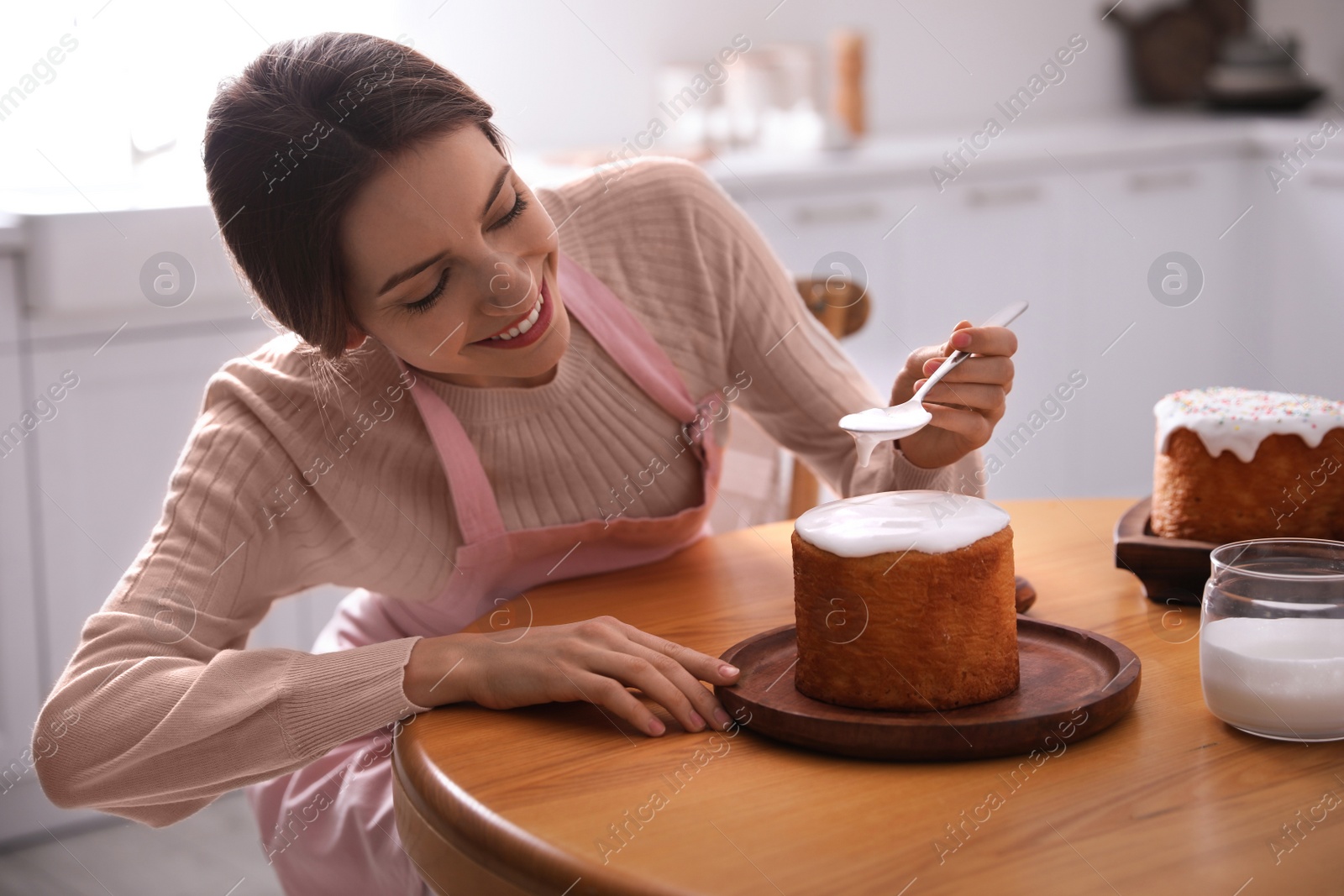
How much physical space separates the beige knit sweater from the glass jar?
1.24 feet

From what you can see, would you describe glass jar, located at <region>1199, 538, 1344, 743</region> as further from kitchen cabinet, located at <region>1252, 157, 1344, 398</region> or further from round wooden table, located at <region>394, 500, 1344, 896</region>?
kitchen cabinet, located at <region>1252, 157, 1344, 398</region>

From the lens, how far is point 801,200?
280cm

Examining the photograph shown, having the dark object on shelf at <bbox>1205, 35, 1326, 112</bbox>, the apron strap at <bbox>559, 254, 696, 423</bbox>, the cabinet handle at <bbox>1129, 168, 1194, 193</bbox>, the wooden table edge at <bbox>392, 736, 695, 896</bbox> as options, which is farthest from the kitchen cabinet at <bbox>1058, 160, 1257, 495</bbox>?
the wooden table edge at <bbox>392, 736, 695, 896</bbox>

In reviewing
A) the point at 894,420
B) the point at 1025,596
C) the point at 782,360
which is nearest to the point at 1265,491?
the point at 1025,596

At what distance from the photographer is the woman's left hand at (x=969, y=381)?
1.02m

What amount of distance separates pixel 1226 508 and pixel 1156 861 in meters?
0.46

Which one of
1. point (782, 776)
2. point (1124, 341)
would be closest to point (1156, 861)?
point (782, 776)

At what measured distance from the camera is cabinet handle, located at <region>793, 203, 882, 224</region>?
2.80 m

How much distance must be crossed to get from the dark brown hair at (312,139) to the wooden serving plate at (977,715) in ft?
1.60

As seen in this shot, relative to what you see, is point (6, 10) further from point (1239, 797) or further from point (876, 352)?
point (1239, 797)

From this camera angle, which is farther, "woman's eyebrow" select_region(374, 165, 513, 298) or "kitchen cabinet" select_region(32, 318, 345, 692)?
"kitchen cabinet" select_region(32, 318, 345, 692)

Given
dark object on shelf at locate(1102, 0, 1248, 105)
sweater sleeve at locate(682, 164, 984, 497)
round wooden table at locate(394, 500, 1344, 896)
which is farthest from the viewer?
dark object on shelf at locate(1102, 0, 1248, 105)

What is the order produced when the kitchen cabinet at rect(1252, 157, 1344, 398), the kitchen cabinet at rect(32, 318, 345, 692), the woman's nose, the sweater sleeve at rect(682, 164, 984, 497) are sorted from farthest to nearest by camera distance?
the kitchen cabinet at rect(1252, 157, 1344, 398)
the kitchen cabinet at rect(32, 318, 345, 692)
the sweater sleeve at rect(682, 164, 984, 497)
the woman's nose

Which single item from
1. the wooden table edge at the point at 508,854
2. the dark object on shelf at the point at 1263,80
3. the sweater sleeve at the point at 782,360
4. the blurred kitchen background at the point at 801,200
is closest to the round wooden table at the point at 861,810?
the wooden table edge at the point at 508,854
